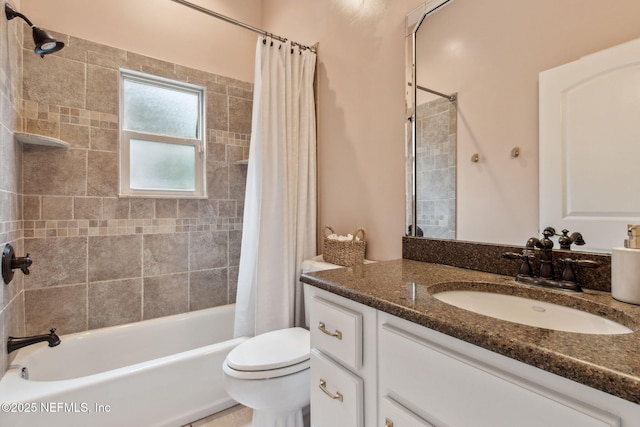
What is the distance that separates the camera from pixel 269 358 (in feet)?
4.42

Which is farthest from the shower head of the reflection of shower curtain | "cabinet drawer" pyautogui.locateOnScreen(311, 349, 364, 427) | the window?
"cabinet drawer" pyautogui.locateOnScreen(311, 349, 364, 427)

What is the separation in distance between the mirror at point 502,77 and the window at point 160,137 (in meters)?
1.70

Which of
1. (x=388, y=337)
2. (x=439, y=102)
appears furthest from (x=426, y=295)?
(x=439, y=102)

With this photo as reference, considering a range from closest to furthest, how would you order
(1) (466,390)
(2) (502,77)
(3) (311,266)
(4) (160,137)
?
(1) (466,390)
(2) (502,77)
(3) (311,266)
(4) (160,137)

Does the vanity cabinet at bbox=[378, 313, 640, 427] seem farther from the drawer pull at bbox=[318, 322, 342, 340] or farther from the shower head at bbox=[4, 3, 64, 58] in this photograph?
the shower head at bbox=[4, 3, 64, 58]

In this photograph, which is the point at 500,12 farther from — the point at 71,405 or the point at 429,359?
the point at 71,405

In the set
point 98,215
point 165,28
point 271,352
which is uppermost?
point 165,28

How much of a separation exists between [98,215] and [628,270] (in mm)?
2446

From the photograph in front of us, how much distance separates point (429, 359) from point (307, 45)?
2195 mm

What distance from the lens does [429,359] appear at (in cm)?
66

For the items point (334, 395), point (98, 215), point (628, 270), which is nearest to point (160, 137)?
point (98, 215)

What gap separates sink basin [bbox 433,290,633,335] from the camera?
2.44 feet

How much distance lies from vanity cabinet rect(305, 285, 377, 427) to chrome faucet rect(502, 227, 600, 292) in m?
0.54

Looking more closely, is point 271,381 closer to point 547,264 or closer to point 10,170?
point 547,264
